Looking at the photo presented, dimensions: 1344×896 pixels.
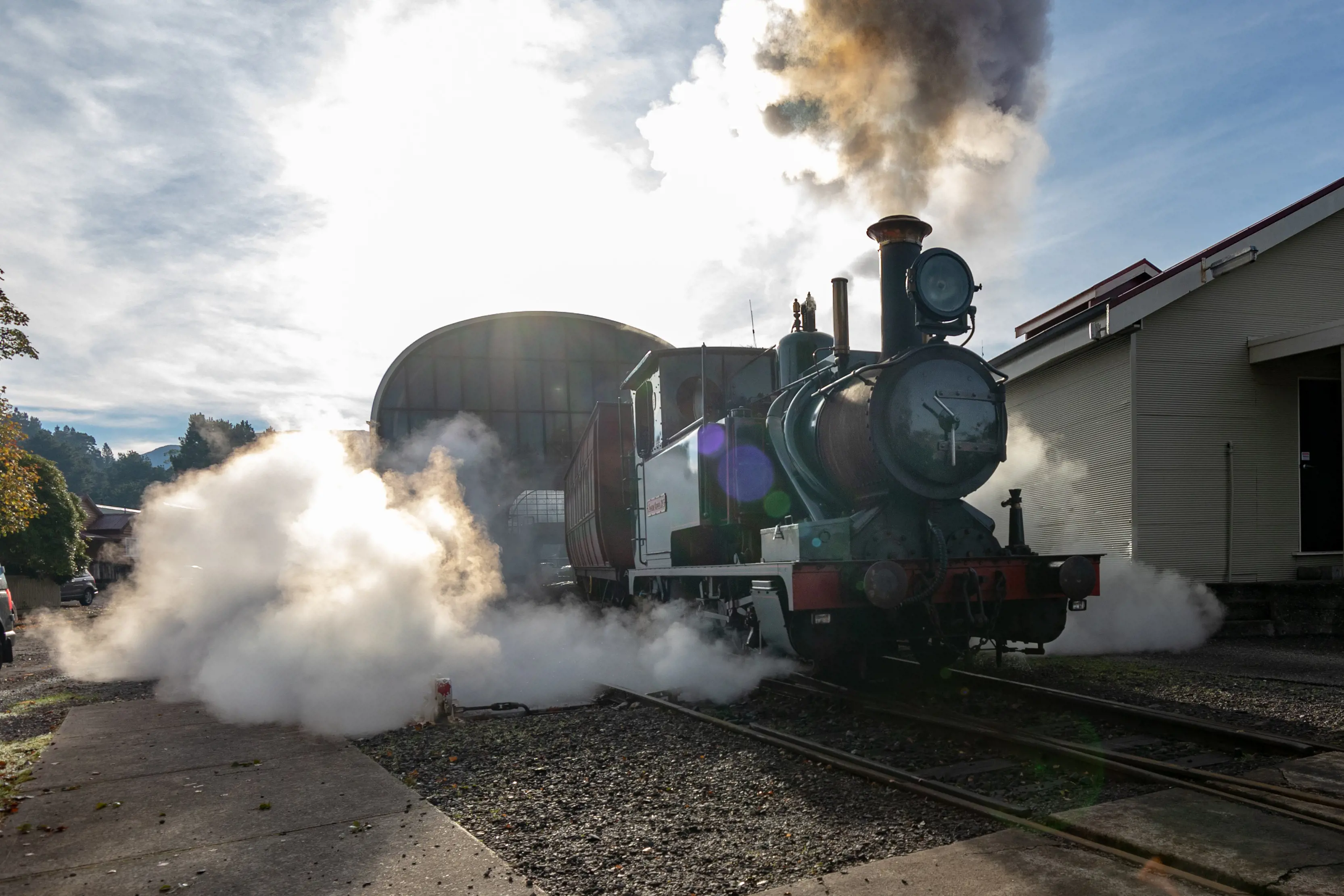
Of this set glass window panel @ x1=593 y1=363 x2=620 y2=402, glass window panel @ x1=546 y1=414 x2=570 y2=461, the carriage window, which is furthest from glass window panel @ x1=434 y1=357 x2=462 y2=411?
the carriage window

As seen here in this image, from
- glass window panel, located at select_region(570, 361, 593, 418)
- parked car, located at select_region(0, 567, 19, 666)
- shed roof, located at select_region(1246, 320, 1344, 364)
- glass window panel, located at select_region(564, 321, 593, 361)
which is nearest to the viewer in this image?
shed roof, located at select_region(1246, 320, 1344, 364)

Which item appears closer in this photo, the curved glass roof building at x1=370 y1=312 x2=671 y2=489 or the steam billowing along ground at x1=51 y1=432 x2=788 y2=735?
the steam billowing along ground at x1=51 y1=432 x2=788 y2=735

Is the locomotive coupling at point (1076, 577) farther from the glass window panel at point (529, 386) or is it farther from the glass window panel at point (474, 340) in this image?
the glass window panel at point (474, 340)

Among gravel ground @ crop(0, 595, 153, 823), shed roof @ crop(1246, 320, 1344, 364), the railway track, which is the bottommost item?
gravel ground @ crop(0, 595, 153, 823)

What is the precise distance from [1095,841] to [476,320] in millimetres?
27505

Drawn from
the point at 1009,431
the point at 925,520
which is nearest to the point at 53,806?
the point at 925,520

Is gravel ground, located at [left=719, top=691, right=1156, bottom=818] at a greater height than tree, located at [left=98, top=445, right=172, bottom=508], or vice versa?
tree, located at [left=98, top=445, right=172, bottom=508]

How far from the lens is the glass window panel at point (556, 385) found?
1156 inches

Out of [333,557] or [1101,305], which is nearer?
[333,557]

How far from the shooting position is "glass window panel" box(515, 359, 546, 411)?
29.2 meters

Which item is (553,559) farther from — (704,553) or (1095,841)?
(1095,841)

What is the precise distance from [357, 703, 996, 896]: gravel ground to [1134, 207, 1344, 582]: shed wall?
8.24m

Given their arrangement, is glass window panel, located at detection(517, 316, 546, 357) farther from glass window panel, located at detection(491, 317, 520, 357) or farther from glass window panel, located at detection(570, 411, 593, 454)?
glass window panel, located at detection(570, 411, 593, 454)

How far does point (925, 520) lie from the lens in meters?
6.70
